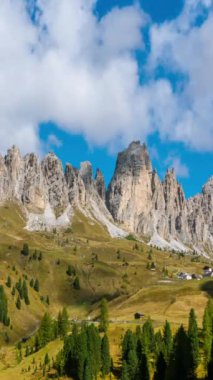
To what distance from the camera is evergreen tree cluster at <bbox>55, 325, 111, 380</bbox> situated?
138 meters

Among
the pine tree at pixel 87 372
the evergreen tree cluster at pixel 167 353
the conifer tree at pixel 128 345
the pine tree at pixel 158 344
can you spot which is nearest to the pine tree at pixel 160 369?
the evergreen tree cluster at pixel 167 353

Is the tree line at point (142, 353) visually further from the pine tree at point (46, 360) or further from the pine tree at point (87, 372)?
the pine tree at point (46, 360)

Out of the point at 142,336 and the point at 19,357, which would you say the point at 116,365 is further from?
the point at 19,357

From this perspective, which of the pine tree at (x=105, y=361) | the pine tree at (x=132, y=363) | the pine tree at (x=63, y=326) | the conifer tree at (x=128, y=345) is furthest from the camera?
the pine tree at (x=63, y=326)

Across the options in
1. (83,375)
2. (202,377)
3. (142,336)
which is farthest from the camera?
(142,336)

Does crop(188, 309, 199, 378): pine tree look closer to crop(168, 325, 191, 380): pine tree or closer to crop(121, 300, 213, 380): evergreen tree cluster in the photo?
crop(121, 300, 213, 380): evergreen tree cluster

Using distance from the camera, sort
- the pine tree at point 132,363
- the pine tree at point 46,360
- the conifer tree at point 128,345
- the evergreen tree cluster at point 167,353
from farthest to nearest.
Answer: the pine tree at point 46,360 → the conifer tree at point 128,345 → the pine tree at point 132,363 → the evergreen tree cluster at point 167,353

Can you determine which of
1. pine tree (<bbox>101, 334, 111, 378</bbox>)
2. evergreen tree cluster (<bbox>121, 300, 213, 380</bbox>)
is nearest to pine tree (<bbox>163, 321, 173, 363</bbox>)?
evergreen tree cluster (<bbox>121, 300, 213, 380</bbox>)

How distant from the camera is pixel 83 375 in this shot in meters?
136

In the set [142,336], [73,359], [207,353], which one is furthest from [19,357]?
[207,353]

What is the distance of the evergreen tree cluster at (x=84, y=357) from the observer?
138000mm

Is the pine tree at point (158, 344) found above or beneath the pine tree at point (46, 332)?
beneath

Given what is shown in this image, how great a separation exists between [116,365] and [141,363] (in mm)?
22037

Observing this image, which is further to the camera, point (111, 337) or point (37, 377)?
point (111, 337)
